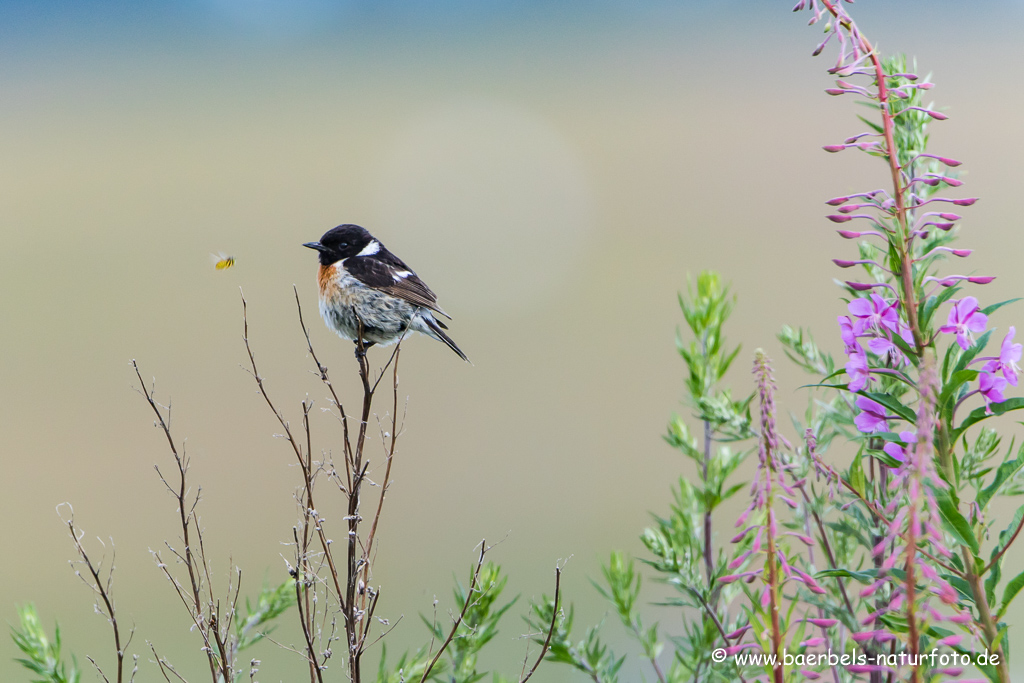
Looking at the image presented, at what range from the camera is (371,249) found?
471 centimetres

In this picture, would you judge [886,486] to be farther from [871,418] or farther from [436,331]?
[436,331]

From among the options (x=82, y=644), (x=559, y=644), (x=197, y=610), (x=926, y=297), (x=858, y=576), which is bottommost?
(x=82, y=644)

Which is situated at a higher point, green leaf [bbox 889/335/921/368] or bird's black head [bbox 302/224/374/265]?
bird's black head [bbox 302/224/374/265]

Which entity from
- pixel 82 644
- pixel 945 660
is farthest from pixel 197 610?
pixel 82 644

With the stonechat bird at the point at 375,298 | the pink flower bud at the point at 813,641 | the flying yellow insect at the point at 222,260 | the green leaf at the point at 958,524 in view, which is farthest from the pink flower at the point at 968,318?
the stonechat bird at the point at 375,298

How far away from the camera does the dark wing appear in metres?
4.14

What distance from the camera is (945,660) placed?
5.66 feet

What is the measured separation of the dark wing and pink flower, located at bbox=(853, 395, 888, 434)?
2662 millimetres

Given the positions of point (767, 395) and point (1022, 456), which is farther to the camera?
point (1022, 456)

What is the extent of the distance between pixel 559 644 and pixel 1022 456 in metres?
1.14

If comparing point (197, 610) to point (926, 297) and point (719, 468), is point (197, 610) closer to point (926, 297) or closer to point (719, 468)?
point (719, 468)

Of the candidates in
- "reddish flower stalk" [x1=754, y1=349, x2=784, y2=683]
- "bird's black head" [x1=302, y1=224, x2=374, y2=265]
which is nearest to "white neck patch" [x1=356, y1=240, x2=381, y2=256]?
"bird's black head" [x1=302, y1=224, x2=374, y2=265]

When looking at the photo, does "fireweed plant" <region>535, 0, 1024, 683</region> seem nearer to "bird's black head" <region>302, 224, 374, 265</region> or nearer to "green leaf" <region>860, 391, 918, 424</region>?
"green leaf" <region>860, 391, 918, 424</region>

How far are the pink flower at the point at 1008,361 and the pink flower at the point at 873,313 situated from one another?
0.18 meters
